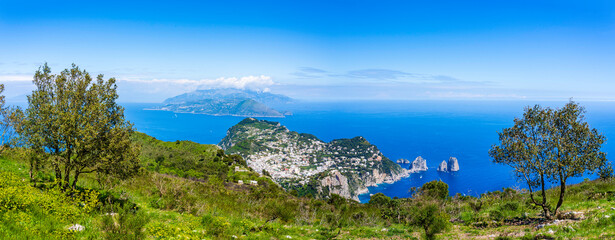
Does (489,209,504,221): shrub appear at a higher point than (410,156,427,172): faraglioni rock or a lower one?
higher

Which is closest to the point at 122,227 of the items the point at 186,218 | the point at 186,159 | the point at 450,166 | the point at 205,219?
the point at 205,219

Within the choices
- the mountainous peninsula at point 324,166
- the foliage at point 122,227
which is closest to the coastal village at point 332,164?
the mountainous peninsula at point 324,166

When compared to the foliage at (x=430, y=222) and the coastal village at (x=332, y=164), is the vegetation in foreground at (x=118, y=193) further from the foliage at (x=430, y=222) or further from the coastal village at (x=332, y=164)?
the coastal village at (x=332, y=164)

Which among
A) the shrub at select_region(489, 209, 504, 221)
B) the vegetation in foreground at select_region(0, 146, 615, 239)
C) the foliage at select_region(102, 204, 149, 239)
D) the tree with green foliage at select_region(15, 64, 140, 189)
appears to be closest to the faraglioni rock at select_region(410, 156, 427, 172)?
the vegetation in foreground at select_region(0, 146, 615, 239)

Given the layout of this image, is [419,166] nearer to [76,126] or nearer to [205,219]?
[205,219]

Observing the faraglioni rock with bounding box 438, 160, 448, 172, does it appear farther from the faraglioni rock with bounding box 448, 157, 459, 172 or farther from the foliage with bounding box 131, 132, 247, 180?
the foliage with bounding box 131, 132, 247, 180
